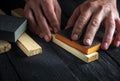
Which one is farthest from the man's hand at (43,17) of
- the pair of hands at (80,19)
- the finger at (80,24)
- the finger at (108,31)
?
the finger at (108,31)

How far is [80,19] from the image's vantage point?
45.3 inches

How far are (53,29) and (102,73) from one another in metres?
0.37

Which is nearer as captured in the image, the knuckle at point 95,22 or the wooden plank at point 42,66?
the wooden plank at point 42,66

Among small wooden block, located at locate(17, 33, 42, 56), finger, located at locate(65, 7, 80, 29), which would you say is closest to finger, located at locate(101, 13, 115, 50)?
finger, located at locate(65, 7, 80, 29)

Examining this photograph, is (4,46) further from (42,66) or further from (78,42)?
(78,42)

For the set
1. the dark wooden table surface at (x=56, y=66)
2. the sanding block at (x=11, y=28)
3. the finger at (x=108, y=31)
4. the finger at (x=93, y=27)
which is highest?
the sanding block at (x=11, y=28)

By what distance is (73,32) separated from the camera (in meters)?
1.09

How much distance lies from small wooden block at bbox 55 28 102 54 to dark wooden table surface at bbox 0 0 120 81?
39 millimetres

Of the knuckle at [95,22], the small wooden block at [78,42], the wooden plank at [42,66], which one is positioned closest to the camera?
the wooden plank at [42,66]

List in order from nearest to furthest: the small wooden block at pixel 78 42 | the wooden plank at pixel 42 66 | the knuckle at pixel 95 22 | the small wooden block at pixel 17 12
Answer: the wooden plank at pixel 42 66 < the small wooden block at pixel 78 42 < the knuckle at pixel 95 22 < the small wooden block at pixel 17 12

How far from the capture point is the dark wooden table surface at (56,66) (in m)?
0.91

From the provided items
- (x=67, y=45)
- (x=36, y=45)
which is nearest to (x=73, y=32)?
(x=67, y=45)

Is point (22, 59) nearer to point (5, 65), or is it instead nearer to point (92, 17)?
point (5, 65)

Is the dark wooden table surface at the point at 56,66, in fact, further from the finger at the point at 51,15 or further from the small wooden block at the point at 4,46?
the finger at the point at 51,15
